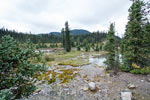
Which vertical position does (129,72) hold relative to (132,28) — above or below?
below

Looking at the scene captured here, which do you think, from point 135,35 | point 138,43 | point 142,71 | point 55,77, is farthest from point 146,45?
point 55,77

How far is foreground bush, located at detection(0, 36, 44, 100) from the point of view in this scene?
2.09m

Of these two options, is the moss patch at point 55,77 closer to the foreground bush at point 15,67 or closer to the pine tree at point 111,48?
the pine tree at point 111,48

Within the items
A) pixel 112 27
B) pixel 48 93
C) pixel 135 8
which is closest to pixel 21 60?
pixel 48 93

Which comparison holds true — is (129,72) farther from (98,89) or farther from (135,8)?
(135,8)

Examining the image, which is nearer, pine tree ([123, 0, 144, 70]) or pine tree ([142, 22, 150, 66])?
pine tree ([142, 22, 150, 66])

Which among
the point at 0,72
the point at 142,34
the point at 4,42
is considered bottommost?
the point at 0,72

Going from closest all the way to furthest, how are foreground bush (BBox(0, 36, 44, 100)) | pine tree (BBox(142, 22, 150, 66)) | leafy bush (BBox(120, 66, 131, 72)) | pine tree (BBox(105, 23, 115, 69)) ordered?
foreground bush (BBox(0, 36, 44, 100))
pine tree (BBox(142, 22, 150, 66))
leafy bush (BBox(120, 66, 131, 72))
pine tree (BBox(105, 23, 115, 69))

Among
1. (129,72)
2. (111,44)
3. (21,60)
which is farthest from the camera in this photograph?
(111,44)

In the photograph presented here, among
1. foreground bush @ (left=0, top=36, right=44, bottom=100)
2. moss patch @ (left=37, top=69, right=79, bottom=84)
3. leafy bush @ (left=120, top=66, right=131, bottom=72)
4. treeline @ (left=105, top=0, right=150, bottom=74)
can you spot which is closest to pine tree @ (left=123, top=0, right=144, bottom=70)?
treeline @ (left=105, top=0, right=150, bottom=74)

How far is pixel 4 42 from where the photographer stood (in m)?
2.20

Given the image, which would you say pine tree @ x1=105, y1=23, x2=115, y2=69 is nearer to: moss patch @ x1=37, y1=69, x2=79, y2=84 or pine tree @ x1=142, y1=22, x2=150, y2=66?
pine tree @ x1=142, y1=22, x2=150, y2=66

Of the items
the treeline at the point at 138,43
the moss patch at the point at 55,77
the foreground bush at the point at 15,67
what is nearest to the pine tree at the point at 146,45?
→ the treeline at the point at 138,43

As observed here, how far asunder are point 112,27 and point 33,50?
10.8m
